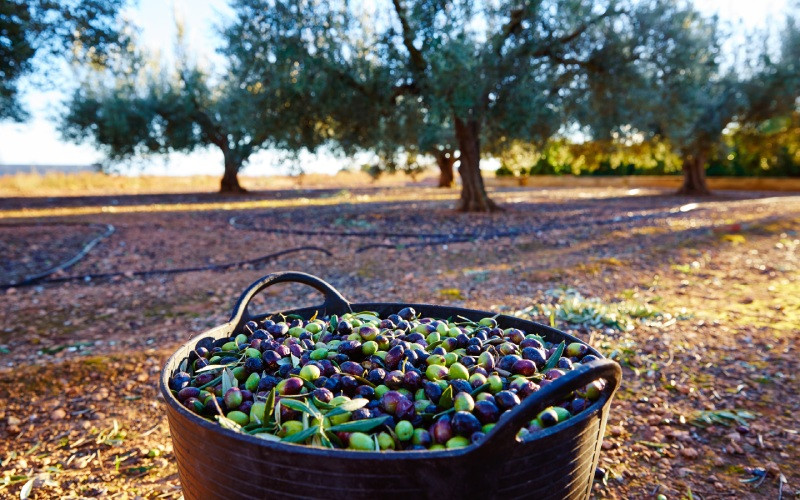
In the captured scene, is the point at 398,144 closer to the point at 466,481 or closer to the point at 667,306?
the point at 667,306

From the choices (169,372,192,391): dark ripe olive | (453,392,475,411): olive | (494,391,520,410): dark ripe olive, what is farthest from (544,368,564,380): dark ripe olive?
(169,372,192,391): dark ripe olive

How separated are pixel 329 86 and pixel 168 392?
39.4ft

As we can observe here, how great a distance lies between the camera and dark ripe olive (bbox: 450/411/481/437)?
160cm

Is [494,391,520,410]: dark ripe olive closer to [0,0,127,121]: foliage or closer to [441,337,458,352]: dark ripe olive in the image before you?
[441,337,458,352]: dark ripe olive

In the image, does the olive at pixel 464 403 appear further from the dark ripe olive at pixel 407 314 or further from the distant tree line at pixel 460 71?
the distant tree line at pixel 460 71

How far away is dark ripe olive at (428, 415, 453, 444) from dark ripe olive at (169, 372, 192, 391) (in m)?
1.00

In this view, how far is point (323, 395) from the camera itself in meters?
1.81

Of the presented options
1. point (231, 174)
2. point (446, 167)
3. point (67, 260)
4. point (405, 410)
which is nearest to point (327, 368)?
point (405, 410)

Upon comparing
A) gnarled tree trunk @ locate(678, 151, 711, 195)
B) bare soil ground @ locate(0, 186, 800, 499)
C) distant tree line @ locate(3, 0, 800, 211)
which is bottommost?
bare soil ground @ locate(0, 186, 800, 499)

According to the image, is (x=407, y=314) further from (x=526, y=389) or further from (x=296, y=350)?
(x=526, y=389)

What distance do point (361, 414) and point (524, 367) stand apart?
2.21ft

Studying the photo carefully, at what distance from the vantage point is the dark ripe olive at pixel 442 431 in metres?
1.60

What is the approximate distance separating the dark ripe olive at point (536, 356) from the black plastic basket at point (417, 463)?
13.5 inches

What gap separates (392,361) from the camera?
2.06 m
